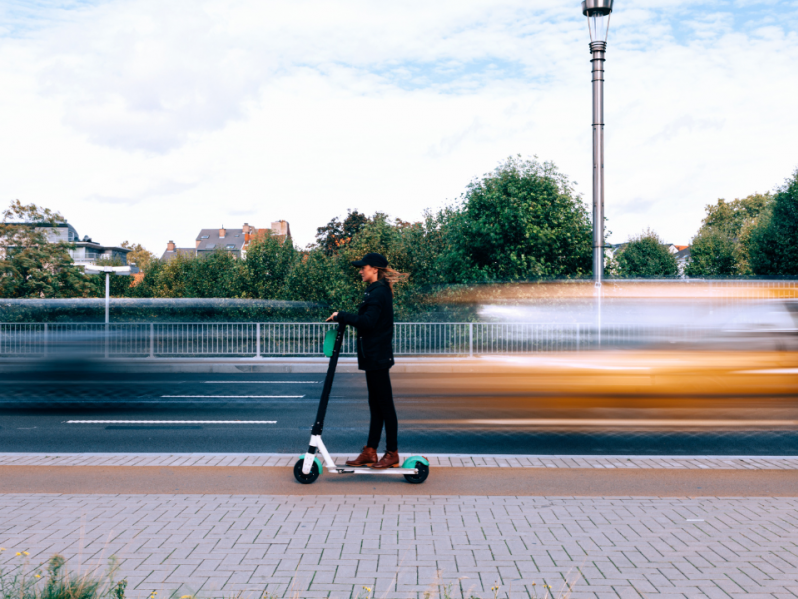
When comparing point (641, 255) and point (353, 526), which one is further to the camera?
point (641, 255)

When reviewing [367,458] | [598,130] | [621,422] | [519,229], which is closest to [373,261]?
[367,458]

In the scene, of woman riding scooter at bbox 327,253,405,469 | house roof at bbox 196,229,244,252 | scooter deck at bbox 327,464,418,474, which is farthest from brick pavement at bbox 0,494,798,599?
house roof at bbox 196,229,244,252

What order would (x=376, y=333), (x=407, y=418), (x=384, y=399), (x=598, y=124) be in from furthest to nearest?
1. (x=598, y=124)
2. (x=407, y=418)
3. (x=384, y=399)
4. (x=376, y=333)

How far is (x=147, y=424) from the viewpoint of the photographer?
365 inches

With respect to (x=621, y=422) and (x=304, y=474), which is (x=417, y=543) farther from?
(x=621, y=422)

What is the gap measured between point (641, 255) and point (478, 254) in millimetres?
53264

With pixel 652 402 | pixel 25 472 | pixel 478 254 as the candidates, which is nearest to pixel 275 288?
pixel 478 254

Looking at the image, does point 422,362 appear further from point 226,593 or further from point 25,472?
point 226,593

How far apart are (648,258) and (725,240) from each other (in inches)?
434

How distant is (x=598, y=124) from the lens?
1552cm

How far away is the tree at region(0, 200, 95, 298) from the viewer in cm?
3275

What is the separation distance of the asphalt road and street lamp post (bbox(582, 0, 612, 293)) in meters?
3.39

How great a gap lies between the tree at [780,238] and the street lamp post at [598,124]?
90.5ft

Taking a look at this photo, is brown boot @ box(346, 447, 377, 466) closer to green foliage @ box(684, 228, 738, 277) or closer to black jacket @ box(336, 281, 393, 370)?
black jacket @ box(336, 281, 393, 370)
